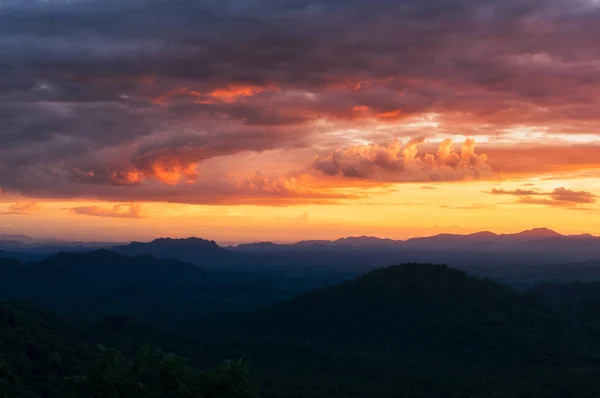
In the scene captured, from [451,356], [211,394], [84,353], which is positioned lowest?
[451,356]

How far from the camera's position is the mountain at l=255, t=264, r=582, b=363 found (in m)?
154

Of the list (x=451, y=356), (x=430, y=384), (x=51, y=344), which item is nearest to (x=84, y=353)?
(x=51, y=344)

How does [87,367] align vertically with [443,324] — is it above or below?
above

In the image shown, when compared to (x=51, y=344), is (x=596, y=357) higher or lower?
lower

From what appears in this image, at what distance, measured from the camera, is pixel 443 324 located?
560 feet

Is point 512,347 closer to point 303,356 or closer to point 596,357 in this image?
point 596,357

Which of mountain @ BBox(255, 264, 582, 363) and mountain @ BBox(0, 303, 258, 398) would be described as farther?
mountain @ BBox(255, 264, 582, 363)

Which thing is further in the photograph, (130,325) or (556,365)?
(130,325)

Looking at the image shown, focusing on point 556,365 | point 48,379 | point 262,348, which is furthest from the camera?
point 262,348

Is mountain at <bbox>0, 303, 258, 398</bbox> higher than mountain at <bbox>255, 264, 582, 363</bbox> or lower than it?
higher

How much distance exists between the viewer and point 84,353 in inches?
4090

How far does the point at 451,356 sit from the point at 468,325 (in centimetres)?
1764

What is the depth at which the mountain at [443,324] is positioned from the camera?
506 feet

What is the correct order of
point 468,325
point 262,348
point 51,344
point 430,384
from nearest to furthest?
point 51,344
point 430,384
point 262,348
point 468,325
